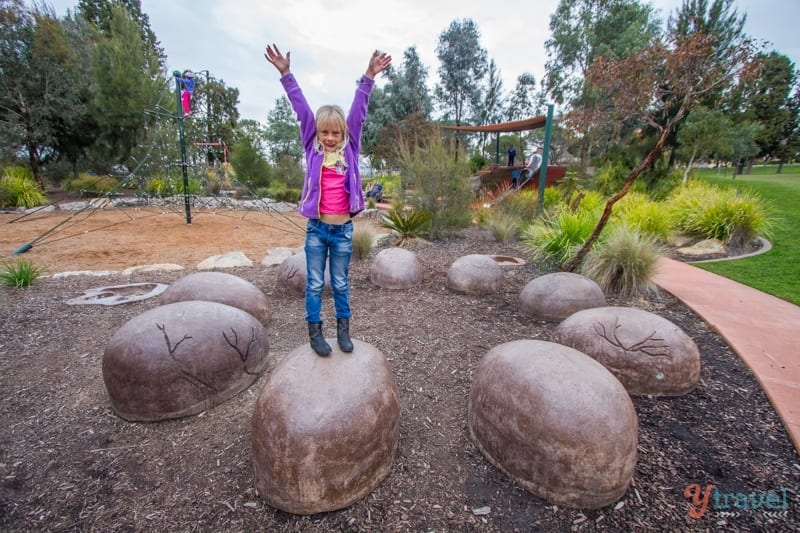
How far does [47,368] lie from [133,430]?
1560 millimetres

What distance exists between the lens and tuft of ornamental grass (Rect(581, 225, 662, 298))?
5.02 meters

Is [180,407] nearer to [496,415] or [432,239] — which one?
[496,415]

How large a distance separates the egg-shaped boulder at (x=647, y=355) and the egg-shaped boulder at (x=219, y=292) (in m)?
3.21

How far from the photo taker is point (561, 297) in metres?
4.14

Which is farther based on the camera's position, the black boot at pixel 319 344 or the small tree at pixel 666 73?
the small tree at pixel 666 73

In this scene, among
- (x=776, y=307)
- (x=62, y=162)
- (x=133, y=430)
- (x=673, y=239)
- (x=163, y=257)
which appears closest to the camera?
(x=133, y=430)

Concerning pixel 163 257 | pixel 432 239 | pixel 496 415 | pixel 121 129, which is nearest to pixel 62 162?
pixel 121 129

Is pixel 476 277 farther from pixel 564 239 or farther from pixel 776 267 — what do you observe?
pixel 776 267

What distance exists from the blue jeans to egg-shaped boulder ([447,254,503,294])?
2970 mm

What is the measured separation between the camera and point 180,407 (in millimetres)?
2518

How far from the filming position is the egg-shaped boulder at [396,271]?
17.8 ft

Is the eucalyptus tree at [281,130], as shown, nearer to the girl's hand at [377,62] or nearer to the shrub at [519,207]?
the shrub at [519,207]

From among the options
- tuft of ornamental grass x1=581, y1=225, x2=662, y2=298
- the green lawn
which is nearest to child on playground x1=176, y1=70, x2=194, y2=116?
tuft of ornamental grass x1=581, y1=225, x2=662, y2=298

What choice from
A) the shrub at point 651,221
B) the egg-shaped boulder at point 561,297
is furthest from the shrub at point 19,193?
the shrub at point 651,221
